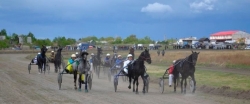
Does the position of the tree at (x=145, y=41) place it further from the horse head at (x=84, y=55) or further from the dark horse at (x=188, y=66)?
the dark horse at (x=188, y=66)

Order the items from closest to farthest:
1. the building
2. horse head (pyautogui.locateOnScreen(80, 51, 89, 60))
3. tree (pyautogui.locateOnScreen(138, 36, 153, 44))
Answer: horse head (pyautogui.locateOnScreen(80, 51, 89, 60))
the building
tree (pyautogui.locateOnScreen(138, 36, 153, 44))

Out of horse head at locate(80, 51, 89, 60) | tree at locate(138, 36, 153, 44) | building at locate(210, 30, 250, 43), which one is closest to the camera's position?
horse head at locate(80, 51, 89, 60)

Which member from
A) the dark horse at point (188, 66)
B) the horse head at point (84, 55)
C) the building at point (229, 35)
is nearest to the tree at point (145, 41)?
the building at point (229, 35)

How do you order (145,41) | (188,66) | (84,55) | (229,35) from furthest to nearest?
(145,41), (229,35), (84,55), (188,66)

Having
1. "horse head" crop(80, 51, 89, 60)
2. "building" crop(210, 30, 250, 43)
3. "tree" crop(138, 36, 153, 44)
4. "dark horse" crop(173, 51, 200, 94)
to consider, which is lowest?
"dark horse" crop(173, 51, 200, 94)

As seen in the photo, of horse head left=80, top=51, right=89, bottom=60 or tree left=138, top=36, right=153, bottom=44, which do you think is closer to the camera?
horse head left=80, top=51, right=89, bottom=60

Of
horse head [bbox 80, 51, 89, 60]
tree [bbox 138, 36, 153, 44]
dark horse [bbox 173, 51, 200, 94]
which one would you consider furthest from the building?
horse head [bbox 80, 51, 89, 60]

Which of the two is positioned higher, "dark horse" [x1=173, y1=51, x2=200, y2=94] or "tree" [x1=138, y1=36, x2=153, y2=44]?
"tree" [x1=138, y1=36, x2=153, y2=44]


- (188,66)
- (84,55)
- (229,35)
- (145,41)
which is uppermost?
(229,35)

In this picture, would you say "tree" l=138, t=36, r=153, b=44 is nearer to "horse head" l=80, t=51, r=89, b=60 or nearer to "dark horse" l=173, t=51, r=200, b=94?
"horse head" l=80, t=51, r=89, b=60

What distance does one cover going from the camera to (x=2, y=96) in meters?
16.6

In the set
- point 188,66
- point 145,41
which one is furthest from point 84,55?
point 145,41

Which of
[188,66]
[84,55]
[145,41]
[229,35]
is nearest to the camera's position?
[188,66]

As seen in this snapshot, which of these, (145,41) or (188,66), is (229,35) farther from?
(188,66)
